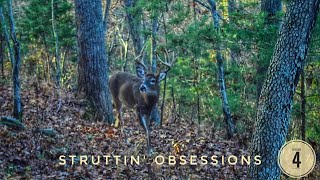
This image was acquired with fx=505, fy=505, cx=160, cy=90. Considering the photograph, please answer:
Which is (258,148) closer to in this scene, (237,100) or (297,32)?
(297,32)

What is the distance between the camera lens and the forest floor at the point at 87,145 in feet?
29.1

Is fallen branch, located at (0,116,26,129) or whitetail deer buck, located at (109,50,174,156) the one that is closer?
fallen branch, located at (0,116,26,129)

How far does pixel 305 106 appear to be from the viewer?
12.5 m

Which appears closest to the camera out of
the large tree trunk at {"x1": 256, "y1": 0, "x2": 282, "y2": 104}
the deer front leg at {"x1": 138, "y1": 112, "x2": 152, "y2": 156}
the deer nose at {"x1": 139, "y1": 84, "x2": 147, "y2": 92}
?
the deer front leg at {"x1": 138, "y1": 112, "x2": 152, "y2": 156}

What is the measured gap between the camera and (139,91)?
12750 mm

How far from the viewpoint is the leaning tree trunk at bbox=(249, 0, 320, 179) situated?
7305mm

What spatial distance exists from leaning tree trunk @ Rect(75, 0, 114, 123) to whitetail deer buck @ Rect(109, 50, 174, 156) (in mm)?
331

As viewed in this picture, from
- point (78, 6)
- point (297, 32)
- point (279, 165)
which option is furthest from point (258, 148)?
point (78, 6)

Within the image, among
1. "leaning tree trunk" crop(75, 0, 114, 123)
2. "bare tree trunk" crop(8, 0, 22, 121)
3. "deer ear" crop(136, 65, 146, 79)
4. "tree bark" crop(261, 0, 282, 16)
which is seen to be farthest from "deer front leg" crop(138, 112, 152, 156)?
"tree bark" crop(261, 0, 282, 16)

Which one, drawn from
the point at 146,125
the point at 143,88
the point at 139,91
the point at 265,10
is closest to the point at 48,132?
the point at 146,125

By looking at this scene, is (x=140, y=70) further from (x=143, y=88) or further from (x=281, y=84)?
(x=281, y=84)

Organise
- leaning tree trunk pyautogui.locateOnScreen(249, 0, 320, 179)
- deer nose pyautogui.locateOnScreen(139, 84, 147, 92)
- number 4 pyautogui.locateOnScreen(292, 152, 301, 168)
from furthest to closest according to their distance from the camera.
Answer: deer nose pyautogui.locateOnScreen(139, 84, 147, 92)
number 4 pyautogui.locateOnScreen(292, 152, 301, 168)
leaning tree trunk pyautogui.locateOnScreen(249, 0, 320, 179)

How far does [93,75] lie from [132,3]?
541 centimetres

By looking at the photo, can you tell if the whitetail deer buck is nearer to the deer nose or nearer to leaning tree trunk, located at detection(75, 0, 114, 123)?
the deer nose
